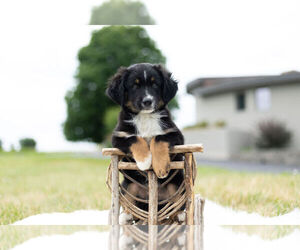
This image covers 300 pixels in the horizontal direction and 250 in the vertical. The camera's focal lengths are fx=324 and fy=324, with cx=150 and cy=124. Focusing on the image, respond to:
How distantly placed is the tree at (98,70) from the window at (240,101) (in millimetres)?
5744

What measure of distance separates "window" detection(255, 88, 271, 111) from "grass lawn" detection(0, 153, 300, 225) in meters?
5.30

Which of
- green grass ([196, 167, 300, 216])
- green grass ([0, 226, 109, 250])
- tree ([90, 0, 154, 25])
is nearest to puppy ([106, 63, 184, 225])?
green grass ([0, 226, 109, 250])

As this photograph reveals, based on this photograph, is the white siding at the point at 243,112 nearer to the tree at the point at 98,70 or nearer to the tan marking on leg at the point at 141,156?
the tree at the point at 98,70

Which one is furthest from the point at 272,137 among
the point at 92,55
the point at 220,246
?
the point at 220,246

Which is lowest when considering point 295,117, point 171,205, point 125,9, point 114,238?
point 114,238

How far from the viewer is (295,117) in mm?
6887

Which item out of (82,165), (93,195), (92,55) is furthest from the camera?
(82,165)

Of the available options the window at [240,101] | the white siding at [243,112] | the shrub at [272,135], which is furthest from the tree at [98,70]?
the window at [240,101]

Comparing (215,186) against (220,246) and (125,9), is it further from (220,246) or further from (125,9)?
(125,9)

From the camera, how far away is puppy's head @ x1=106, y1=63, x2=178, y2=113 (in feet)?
5.57

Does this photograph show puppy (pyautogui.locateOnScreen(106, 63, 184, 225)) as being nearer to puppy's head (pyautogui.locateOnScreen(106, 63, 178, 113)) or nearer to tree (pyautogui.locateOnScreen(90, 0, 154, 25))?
puppy's head (pyautogui.locateOnScreen(106, 63, 178, 113))

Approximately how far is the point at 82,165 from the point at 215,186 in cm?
174

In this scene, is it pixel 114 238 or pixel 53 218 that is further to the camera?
pixel 53 218

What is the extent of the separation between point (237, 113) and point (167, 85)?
741 centimetres
